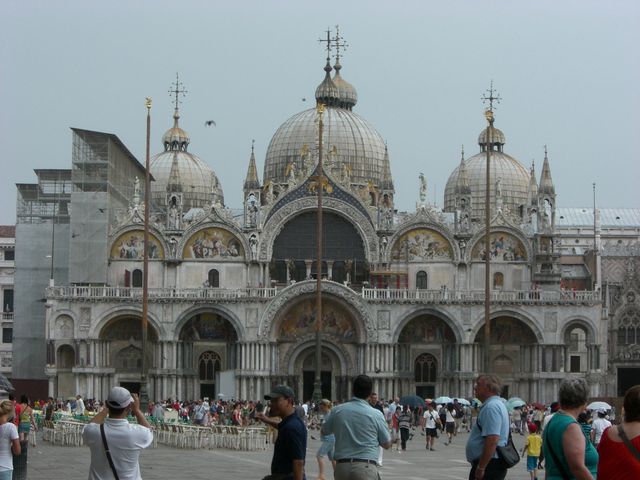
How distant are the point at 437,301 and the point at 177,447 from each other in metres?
34.1

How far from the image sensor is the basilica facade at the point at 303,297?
A: 259ft

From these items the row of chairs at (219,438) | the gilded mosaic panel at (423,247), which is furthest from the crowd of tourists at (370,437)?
the gilded mosaic panel at (423,247)

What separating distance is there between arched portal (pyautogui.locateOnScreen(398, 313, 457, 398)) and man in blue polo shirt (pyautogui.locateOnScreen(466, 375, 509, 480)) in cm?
6225

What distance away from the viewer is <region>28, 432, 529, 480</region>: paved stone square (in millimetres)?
33781

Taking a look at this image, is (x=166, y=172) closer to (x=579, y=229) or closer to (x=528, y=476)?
(x=579, y=229)

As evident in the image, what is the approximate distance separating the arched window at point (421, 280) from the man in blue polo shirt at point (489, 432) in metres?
63.4

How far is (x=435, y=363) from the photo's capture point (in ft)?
267

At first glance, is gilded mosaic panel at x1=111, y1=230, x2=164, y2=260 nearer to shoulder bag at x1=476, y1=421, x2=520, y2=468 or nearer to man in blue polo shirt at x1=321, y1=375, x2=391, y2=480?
man in blue polo shirt at x1=321, y1=375, x2=391, y2=480

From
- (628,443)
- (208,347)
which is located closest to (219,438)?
(628,443)

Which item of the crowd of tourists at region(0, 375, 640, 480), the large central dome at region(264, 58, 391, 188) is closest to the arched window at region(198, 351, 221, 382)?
the large central dome at region(264, 58, 391, 188)

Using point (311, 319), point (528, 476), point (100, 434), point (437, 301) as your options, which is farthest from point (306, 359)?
point (100, 434)

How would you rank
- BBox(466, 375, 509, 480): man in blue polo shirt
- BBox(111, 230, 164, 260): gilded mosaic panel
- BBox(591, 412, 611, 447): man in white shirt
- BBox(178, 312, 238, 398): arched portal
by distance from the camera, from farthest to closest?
1. BBox(111, 230, 164, 260): gilded mosaic panel
2. BBox(178, 312, 238, 398): arched portal
3. BBox(591, 412, 611, 447): man in white shirt
4. BBox(466, 375, 509, 480): man in blue polo shirt

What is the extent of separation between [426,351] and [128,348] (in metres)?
15.1

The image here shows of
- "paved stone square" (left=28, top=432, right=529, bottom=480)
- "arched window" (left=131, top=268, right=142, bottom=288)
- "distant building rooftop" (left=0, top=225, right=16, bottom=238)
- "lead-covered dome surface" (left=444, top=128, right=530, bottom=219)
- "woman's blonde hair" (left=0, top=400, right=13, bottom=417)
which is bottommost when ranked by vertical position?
"paved stone square" (left=28, top=432, right=529, bottom=480)
